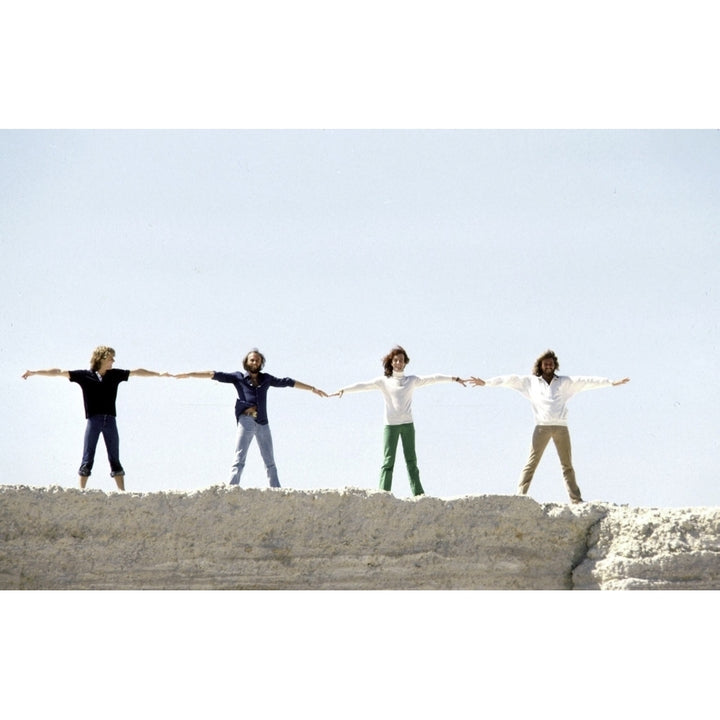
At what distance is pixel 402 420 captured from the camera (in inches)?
488

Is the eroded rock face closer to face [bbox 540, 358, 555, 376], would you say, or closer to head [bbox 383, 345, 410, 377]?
head [bbox 383, 345, 410, 377]

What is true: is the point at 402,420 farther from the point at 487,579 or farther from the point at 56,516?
the point at 56,516

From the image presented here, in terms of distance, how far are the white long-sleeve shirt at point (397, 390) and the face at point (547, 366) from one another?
112 cm

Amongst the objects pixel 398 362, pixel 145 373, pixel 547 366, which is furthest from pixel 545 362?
pixel 145 373

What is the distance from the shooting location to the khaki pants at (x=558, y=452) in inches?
486

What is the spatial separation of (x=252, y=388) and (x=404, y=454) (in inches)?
76.2

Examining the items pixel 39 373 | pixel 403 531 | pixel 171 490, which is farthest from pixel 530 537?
pixel 39 373

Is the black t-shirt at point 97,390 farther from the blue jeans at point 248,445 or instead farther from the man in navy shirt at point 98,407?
the blue jeans at point 248,445

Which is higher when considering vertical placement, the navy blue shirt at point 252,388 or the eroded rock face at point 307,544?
the navy blue shirt at point 252,388

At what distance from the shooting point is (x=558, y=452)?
12406 mm

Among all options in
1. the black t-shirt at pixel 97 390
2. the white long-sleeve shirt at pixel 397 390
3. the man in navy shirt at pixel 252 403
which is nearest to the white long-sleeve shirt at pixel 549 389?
the white long-sleeve shirt at pixel 397 390

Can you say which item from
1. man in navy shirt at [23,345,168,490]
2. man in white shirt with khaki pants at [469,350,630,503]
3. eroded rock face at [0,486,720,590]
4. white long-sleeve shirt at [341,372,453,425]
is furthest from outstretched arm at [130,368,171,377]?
man in white shirt with khaki pants at [469,350,630,503]

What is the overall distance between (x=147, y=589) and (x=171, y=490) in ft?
3.51

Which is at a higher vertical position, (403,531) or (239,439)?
(239,439)
